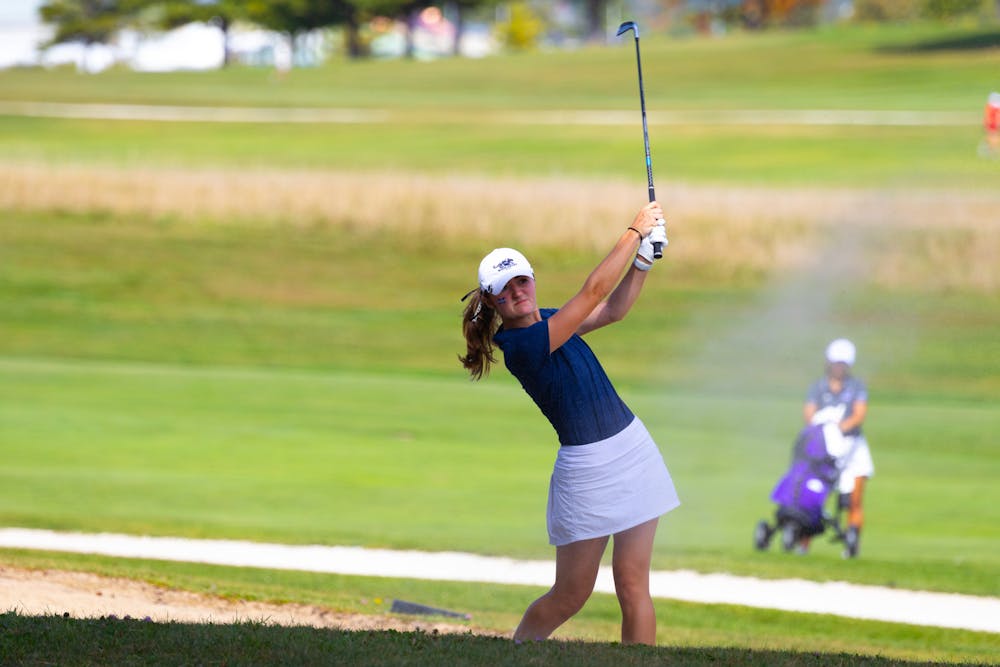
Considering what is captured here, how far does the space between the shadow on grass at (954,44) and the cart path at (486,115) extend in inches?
535

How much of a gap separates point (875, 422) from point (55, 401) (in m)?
8.78

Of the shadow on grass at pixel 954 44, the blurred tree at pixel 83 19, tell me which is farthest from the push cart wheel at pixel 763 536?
the blurred tree at pixel 83 19

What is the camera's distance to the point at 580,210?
34.5 meters

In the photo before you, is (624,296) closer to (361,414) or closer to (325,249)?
(361,414)

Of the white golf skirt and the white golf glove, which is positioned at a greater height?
the white golf glove

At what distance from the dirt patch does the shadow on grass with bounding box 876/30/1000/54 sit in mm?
63025

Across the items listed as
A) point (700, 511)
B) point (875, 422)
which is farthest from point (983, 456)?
point (700, 511)

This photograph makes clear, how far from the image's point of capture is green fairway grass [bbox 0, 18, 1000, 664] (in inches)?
485

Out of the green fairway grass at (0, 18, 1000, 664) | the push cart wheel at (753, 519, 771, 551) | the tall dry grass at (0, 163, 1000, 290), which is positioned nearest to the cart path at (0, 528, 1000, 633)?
the green fairway grass at (0, 18, 1000, 664)

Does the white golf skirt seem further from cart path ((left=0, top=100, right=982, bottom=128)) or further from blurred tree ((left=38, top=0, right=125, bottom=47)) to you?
blurred tree ((left=38, top=0, right=125, bottom=47))

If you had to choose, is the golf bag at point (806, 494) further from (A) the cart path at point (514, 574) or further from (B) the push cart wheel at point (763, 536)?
(A) the cart path at point (514, 574)

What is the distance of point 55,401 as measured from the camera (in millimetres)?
17578

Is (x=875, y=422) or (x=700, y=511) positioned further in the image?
(x=875, y=422)

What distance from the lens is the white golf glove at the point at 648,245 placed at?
21.4ft
